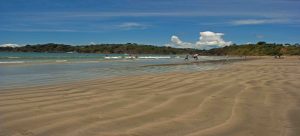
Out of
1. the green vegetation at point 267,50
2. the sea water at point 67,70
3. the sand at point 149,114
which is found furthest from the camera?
the green vegetation at point 267,50

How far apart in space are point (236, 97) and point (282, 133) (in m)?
4.02

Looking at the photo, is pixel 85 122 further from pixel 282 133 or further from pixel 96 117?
pixel 282 133

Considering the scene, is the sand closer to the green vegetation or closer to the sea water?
the sea water

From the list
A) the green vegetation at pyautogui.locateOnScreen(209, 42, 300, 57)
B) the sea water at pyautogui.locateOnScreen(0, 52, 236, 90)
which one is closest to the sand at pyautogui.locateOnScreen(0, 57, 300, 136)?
the sea water at pyautogui.locateOnScreen(0, 52, 236, 90)

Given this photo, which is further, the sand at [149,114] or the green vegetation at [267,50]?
the green vegetation at [267,50]

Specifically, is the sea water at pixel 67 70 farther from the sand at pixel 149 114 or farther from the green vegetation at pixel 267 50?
the green vegetation at pixel 267 50

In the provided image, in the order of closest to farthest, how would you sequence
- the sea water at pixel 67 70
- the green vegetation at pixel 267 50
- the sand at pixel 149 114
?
the sand at pixel 149 114, the sea water at pixel 67 70, the green vegetation at pixel 267 50

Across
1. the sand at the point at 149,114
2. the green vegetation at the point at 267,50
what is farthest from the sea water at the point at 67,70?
the green vegetation at the point at 267,50

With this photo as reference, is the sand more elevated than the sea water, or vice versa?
the sand

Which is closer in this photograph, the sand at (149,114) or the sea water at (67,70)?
the sand at (149,114)

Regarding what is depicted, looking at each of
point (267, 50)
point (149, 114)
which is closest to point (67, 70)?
point (149, 114)

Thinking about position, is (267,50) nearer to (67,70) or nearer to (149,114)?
(67,70)

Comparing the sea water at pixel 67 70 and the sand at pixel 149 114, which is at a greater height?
the sand at pixel 149 114

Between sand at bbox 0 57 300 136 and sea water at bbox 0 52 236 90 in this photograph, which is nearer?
sand at bbox 0 57 300 136
